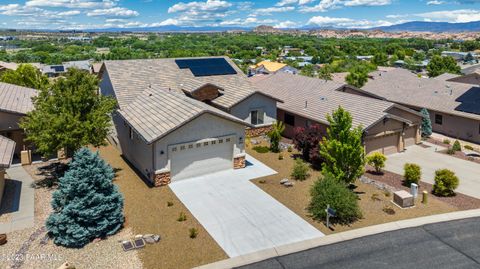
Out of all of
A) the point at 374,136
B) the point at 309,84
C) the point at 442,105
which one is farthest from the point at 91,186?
the point at 442,105

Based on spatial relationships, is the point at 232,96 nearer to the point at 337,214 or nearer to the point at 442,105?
the point at 337,214

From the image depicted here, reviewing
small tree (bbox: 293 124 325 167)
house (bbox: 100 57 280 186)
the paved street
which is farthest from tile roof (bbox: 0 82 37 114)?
the paved street

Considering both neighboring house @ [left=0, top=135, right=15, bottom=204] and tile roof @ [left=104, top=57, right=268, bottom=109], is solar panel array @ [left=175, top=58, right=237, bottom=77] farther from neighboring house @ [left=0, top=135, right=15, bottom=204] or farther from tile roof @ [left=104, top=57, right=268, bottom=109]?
neighboring house @ [left=0, top=135, right=15, bottom=204]

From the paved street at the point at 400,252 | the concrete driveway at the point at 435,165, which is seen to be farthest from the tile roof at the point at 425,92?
the paved street at the point at 400,252

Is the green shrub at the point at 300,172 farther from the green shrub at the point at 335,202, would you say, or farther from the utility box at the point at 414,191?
the utility box at the point at 414,191

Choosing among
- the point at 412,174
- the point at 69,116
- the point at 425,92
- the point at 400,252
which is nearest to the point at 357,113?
the point at 412,174

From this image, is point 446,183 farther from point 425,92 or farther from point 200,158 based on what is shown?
point 425,92
